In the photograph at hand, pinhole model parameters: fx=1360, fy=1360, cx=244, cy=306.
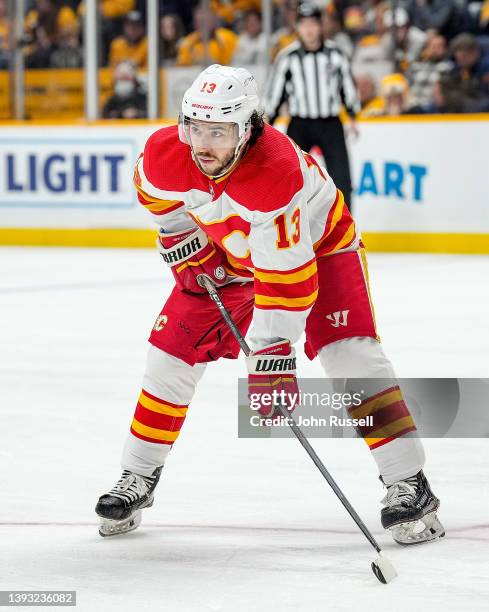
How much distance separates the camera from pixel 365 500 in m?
3.08

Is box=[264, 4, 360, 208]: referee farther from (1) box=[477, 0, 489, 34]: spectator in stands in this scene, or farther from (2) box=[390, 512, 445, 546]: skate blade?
(2) box=[390, 512, 445, 546]: skate blade

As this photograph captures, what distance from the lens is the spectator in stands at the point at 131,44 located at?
9.80 metres

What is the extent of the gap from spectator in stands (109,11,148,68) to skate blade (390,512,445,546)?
7.46m

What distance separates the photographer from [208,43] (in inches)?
384

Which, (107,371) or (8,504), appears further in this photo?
(107,371)

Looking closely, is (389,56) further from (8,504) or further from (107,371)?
(8,504)

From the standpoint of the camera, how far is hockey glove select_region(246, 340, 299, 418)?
256 centimetres

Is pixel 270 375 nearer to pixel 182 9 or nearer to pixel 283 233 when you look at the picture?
pixel 283 233

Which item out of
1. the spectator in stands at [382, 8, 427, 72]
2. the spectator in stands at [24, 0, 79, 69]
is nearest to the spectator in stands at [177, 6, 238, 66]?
the spectator in stands at [24, 0, 79, 69]

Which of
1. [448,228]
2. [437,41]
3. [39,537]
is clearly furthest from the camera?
[437,41]

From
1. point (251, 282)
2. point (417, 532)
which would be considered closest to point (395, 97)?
point (251, 282)

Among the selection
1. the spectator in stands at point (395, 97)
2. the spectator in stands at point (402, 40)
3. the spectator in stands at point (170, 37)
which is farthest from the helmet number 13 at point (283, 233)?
the spectator in stands at point (170, 37)

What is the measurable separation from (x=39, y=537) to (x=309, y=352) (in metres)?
0.68

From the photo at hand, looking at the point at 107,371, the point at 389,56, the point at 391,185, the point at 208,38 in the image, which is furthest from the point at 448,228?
the point at 107,371
